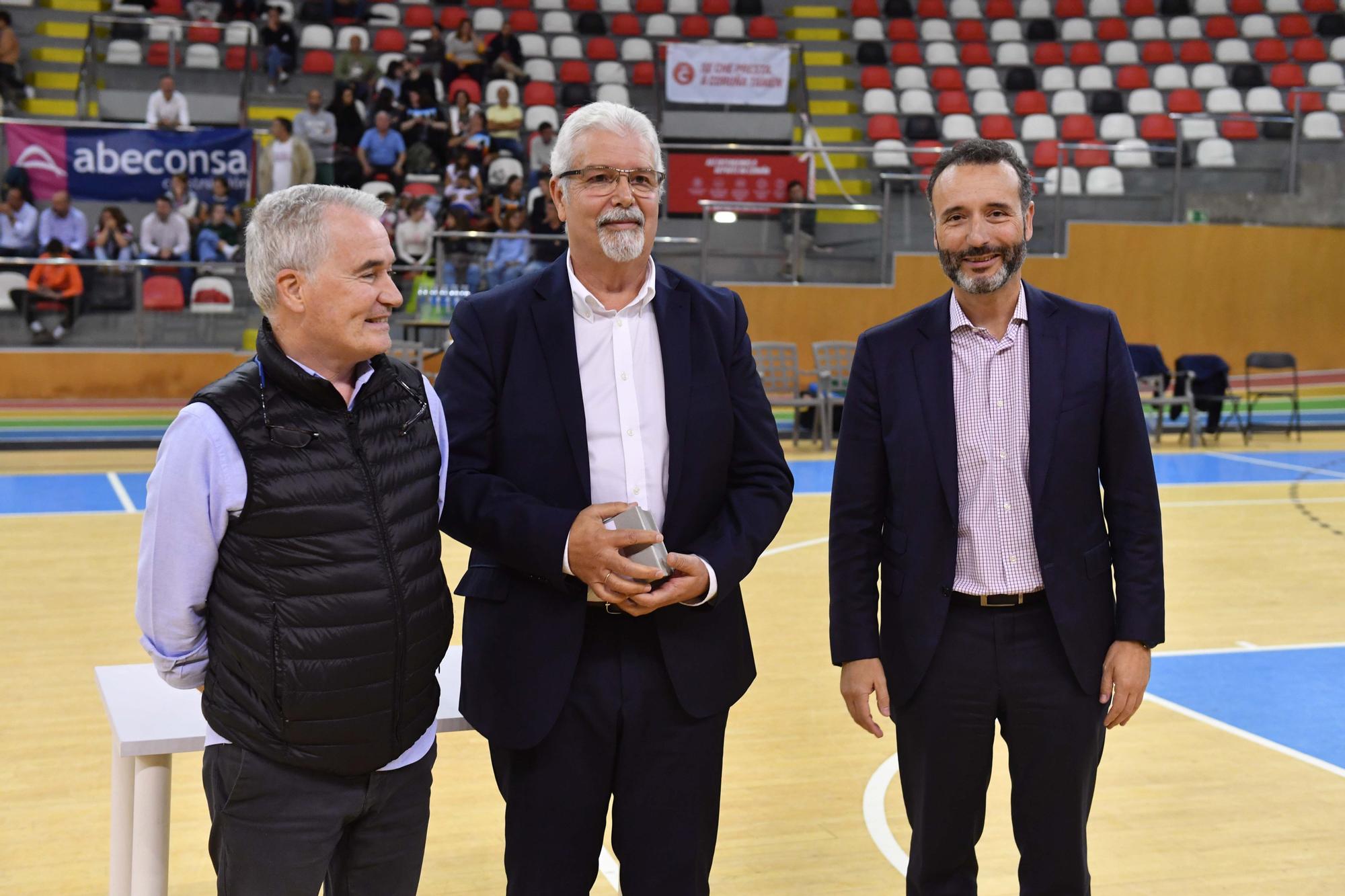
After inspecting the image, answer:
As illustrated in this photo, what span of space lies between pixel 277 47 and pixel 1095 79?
1023 cm

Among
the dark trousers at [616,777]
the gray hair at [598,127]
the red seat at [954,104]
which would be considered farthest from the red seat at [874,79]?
the dark trousers at [616,777]

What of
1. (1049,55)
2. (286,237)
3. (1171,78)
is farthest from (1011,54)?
(286,237)

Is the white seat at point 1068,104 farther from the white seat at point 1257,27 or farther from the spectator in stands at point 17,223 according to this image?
the spectator in stands at point 17,223

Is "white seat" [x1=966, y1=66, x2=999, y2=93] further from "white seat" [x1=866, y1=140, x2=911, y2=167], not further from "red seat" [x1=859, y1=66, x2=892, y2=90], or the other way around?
"white seat" [x1=866, y1=140, x2=911, y2=167]

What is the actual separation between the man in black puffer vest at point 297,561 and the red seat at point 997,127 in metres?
15.1

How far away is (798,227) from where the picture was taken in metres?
13.3

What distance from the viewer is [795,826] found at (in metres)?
4.07

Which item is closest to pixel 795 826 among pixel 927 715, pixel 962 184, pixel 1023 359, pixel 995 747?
pixel 995 747

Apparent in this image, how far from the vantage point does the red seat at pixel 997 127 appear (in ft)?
53.6

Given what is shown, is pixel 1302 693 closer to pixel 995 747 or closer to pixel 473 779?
pixel 995 747

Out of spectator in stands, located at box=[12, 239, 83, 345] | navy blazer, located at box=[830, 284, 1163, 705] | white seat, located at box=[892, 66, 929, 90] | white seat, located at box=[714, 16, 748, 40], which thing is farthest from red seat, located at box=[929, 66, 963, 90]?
navy blazer, located at box=[830, 284, 1163, 705]

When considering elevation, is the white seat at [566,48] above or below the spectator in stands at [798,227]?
above

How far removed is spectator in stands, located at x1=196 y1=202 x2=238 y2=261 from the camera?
1234cm

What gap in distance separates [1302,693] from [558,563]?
14.0ft
